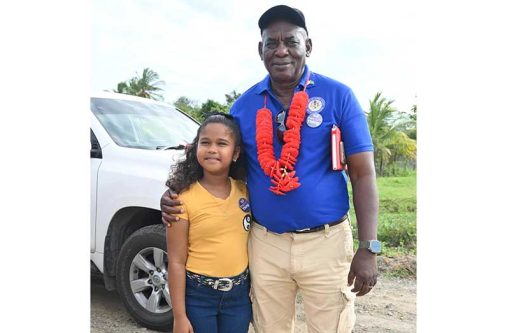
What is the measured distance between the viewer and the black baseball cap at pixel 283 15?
2163 millimetres

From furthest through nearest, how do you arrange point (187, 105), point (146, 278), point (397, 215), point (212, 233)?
point (187, 105), point (397, 215), point (146, 278), point (212, 233)

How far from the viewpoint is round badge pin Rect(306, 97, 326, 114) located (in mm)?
2154

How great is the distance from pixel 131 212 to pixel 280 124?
1.67 m

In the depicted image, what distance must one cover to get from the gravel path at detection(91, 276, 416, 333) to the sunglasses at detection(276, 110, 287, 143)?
1906 mm

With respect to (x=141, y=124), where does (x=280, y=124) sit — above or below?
below

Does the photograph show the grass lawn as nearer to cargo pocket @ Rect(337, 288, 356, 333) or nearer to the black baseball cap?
cargo pocket @ Rect(337, 288, 356, 333)

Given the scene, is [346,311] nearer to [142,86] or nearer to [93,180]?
[93,180]

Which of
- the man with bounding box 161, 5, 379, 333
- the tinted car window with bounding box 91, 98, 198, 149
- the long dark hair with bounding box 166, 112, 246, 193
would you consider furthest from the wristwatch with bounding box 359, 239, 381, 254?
the tinted car window with bounding box 91, 98, 198, 149

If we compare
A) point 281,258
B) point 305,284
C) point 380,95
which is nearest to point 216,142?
point 281,258

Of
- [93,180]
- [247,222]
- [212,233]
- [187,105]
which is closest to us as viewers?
[212,233]

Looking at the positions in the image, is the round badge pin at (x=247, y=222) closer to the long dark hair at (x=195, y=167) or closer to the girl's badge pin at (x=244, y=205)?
the girl's badge pin at (x=244, y=205)

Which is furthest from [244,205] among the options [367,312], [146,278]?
[367,312]

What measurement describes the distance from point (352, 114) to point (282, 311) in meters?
1.01

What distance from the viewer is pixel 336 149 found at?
2.07m
